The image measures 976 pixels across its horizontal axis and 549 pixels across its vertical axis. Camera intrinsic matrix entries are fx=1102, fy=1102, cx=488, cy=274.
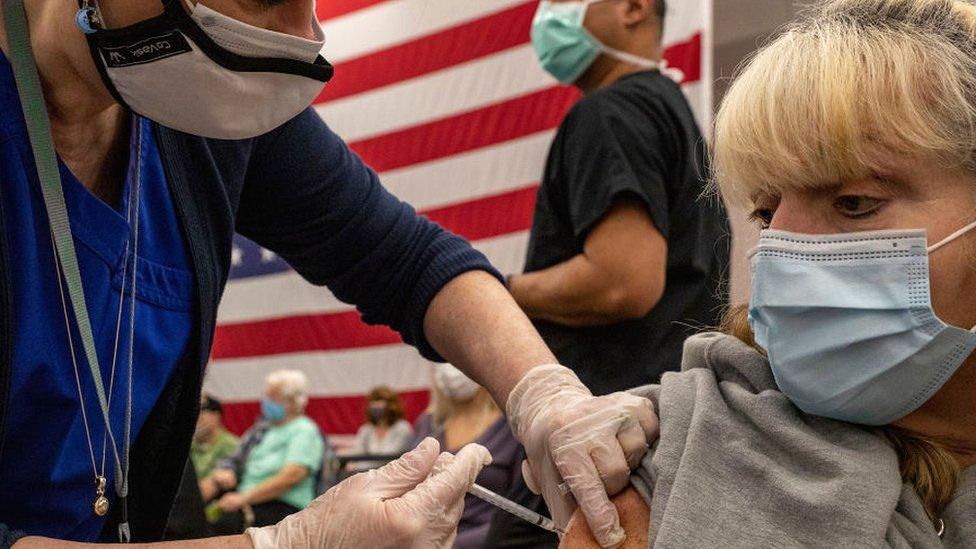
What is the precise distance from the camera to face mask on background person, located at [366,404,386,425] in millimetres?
6336

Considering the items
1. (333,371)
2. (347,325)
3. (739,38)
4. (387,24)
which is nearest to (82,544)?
(739,38)

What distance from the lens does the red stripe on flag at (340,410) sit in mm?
6395

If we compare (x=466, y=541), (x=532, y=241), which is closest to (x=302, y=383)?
(x=466, y=541)

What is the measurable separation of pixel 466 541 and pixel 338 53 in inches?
131

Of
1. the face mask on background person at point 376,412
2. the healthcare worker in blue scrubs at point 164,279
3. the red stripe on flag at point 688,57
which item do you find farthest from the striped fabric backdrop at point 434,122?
the healthcare worker in blue scrubs at point 164,279

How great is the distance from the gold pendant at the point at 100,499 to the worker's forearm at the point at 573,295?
1077mm

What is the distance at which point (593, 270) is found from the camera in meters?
2.21

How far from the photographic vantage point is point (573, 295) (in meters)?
2.24

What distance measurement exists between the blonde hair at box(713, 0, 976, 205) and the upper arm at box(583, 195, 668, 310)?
0.81 m

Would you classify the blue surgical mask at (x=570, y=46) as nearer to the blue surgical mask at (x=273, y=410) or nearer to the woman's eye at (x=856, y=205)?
the woman's eye at (x=856, y=205)

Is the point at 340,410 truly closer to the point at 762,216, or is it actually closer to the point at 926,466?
the point at 762,216

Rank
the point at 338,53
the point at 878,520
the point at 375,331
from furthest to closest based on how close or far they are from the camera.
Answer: the point at 375,331
the point at 338,53
the point at 878,520

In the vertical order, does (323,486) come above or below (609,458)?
below

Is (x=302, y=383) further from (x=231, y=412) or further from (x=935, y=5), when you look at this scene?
(x=935, y=5)
